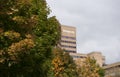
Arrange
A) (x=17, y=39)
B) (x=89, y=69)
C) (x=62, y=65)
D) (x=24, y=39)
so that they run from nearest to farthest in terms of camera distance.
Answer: (x=17, y=39)
(x=24, y=39)
(x=62, y=65)
(x=89, y=69)

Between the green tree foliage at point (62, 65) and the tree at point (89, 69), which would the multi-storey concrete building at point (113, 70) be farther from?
the green tree foliage at point (62, 65)

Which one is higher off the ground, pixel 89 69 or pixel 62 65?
pixel 62 65

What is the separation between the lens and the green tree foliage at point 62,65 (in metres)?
61.7

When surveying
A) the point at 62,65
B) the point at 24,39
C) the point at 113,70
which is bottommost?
the point at 113,70

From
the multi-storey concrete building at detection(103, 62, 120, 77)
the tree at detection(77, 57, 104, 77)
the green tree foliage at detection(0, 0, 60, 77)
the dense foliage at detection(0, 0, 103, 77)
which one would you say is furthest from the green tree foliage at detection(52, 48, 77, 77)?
the multi-storey concrete building at detection(103, 62, 120, 77)

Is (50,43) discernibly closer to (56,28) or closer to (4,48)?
(56,28)

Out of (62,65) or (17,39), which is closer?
(17,39)

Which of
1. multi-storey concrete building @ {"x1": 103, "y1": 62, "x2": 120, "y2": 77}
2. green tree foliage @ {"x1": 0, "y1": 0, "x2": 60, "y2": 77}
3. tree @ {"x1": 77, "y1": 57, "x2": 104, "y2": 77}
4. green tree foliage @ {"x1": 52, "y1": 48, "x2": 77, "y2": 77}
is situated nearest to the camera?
green tree foliage @ {"x1": 0, "y1": 0, "x2": 60, "y2": 77}

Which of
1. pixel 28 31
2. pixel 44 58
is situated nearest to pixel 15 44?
pixel 28 31

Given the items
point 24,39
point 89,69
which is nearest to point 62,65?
point 89,69

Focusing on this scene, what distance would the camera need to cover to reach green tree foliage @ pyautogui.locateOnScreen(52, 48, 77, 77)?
61688 millimetres

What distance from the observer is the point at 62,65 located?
63.7 meters

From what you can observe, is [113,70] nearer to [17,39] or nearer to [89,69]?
[89,69]

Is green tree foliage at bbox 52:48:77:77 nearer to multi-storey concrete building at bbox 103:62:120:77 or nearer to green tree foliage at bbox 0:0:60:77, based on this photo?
green tree foliage at bbox 0:0:60:77
